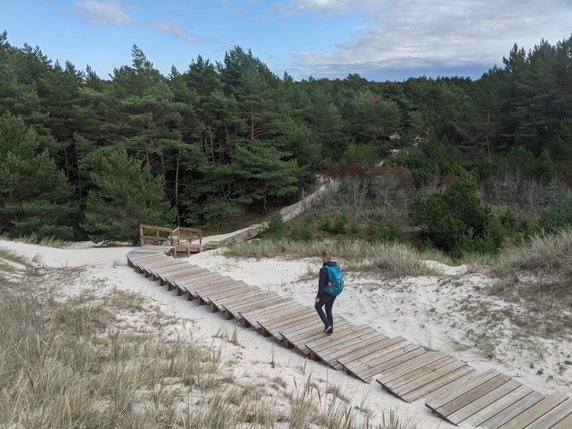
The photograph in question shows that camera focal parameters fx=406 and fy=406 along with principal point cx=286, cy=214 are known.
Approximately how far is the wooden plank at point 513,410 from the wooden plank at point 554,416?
0.59ft

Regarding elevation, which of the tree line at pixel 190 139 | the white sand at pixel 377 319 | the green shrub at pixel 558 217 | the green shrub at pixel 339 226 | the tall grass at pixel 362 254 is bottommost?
the green shrub at pixel 339 226

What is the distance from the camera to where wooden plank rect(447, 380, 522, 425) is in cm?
424

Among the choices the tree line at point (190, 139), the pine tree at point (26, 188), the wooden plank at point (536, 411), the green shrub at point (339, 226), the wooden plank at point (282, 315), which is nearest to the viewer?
the wooden plank at point (536, 411)

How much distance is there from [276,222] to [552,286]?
1635cm

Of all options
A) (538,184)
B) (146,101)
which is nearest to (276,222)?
(146,101)

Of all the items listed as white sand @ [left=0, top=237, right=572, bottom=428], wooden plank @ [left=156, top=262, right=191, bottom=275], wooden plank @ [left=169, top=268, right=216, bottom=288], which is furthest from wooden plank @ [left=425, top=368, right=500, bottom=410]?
wooden plank @ [left=156, top=262, right=191, bottom=275]

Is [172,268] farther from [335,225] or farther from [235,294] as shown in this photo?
[335,225]

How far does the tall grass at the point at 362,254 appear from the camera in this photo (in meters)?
9.02

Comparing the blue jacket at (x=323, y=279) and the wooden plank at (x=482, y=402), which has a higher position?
the blue jacket at (x=323, y=279)

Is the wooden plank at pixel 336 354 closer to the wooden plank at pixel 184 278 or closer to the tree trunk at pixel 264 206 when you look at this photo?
the wooden plank at pixel 184 278

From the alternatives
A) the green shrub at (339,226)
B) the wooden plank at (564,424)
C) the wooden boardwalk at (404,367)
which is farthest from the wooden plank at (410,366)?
the green shrub at (339,226)

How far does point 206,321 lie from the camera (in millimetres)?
7438

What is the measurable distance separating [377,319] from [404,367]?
6.96ft

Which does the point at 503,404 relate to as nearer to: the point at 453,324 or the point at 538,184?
the point at 453,324
